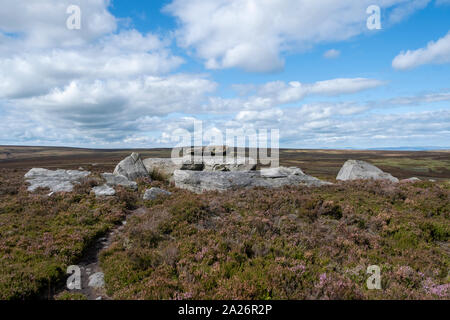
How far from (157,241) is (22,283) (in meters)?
4.40

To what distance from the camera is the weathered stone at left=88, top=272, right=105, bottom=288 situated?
7594 millimetres

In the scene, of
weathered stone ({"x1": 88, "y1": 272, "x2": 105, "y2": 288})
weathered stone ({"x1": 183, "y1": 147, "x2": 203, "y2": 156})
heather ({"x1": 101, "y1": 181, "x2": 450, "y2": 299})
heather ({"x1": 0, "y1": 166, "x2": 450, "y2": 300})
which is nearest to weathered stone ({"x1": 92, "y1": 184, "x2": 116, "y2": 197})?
heather ({"x1": 0, "y1": 166, "x2": 450, "y2": 300})

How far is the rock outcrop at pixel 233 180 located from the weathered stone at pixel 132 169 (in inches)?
233

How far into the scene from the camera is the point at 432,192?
16141mm

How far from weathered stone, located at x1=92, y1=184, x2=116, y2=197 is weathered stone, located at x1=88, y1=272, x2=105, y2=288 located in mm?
10220

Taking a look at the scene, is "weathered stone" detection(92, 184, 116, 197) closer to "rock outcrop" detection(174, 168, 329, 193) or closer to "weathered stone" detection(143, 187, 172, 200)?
"weathered stone" detection(143, 187, 172, 200)

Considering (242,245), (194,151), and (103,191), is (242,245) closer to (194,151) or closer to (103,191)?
(103,191)

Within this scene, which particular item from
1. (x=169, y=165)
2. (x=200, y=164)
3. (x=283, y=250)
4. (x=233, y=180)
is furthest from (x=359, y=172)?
(x=283, y=250)

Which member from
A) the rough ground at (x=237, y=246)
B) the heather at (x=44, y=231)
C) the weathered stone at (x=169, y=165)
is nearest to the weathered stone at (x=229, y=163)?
the weathered stone at (x=169, y=165)

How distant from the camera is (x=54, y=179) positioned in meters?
20.8

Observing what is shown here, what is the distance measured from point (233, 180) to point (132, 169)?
12065 mm

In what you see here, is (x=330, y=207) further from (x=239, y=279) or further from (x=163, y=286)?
(x=163, y=286)

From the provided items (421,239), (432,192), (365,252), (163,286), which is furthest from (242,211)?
(432,192)

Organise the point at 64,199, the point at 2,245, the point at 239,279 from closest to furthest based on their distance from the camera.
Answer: the point at 239,279, the point at 2,245, the point at 64,199
